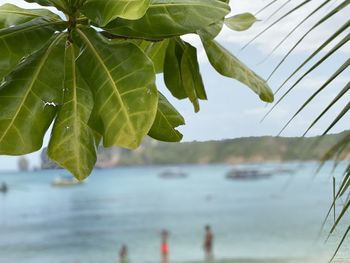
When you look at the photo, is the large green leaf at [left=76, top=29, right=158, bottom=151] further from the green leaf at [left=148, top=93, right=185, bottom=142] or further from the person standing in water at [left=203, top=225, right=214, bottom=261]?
the person standing in water at [left=203, top=225, right=214, bottom=261]

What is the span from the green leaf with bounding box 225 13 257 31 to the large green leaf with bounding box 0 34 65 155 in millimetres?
296

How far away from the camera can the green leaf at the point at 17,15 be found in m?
0.73

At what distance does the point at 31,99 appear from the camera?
2.27 feet

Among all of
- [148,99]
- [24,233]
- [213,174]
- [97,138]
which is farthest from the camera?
[213,174]

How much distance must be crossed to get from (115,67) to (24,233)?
793 inches

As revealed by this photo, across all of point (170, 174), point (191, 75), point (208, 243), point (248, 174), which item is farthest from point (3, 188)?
point (191, 75)

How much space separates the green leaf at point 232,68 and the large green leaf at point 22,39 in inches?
7.7

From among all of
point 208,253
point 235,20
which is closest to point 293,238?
point 208,253

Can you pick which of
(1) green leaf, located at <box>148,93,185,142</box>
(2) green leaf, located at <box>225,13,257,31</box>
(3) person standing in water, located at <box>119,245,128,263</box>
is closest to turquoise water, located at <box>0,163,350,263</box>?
(3) person standing in water, located at <box>119,245,128,263</box>

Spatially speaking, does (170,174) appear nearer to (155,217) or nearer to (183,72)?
(155,217)

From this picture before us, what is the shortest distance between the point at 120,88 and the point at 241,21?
0.34m

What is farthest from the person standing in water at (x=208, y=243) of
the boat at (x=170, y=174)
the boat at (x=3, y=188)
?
the boat at (x=3, y=188)

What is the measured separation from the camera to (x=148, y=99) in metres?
0.64

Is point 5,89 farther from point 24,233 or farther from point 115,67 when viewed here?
point 24,233
